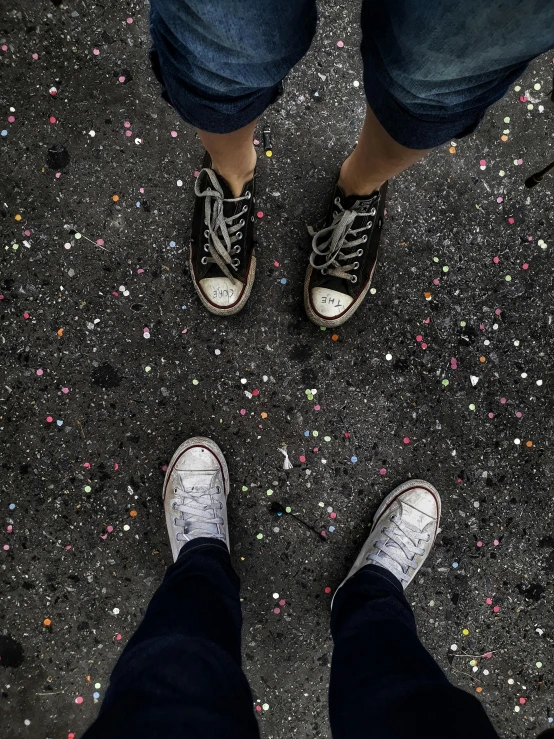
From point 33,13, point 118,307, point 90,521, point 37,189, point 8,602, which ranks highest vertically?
point 33,13

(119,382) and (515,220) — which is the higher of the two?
(515,220)

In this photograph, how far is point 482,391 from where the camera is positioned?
1.65 metres

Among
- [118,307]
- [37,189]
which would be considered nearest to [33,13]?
[37,189]

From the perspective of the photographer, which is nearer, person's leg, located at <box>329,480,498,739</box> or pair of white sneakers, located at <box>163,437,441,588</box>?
person's leg, located at <box>329,480,498,739</box>

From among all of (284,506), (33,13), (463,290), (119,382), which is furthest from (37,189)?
(463,290)

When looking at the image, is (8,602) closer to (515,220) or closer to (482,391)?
(482,391)

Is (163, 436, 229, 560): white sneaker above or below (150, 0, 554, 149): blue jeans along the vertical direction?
below

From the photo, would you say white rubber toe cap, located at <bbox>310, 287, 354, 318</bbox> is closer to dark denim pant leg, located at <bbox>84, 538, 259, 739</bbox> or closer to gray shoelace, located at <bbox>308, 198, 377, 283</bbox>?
gray shoelace, located at <bbox>308, 198, 377, 283</bbox>

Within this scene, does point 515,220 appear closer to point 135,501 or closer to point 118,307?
point 118,307

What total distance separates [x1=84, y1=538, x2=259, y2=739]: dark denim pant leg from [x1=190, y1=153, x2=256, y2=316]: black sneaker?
32.7 inches

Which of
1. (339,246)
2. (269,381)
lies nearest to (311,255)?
(339,246)

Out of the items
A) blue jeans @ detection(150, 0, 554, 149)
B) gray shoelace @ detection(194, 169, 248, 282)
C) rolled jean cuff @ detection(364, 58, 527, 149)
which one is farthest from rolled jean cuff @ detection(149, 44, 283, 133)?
gray shoelace @ detection(194, 169, 248, 282)

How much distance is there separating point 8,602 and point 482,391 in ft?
5.62

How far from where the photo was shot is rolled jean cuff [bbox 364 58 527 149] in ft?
2.83
